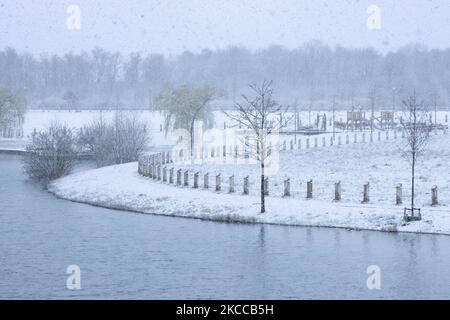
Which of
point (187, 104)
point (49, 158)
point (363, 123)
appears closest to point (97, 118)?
point (187, 104)

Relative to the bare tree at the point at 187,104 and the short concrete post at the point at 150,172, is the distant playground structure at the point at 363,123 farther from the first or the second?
the short concrete post at the point at 150,172

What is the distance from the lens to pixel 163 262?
25.2 metres

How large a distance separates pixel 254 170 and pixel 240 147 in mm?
17680

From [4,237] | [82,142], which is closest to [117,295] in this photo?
[4,237]

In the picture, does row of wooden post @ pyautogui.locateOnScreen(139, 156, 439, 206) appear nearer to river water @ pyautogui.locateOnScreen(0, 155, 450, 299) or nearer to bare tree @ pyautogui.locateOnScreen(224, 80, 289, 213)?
bare tree @ pyautogui.locateOnScreen(224, 80, 289, 213)

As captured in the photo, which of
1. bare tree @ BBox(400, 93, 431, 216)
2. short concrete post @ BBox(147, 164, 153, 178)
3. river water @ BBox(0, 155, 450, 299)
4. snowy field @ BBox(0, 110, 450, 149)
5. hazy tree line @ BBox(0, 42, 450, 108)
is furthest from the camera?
hazy tree line @ BBox(0, 42, 450, 108)

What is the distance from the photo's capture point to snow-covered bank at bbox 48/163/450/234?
3122 centimetres

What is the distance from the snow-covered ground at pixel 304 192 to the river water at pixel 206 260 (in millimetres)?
1195

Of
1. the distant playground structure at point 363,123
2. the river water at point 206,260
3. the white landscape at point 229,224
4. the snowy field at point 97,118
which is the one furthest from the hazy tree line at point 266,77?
the river water at point 206,260

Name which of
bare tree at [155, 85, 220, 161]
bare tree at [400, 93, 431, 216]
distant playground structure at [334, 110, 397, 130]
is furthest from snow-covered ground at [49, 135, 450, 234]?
distant playground structure at [334, 110, 397, 130]

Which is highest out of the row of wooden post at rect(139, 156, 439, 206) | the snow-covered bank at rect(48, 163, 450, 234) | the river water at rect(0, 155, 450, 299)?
the row of wooden post at rect(139, 156, 439, 206)

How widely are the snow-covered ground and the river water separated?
1.20 meters

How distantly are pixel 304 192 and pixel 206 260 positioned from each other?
45.0ft
